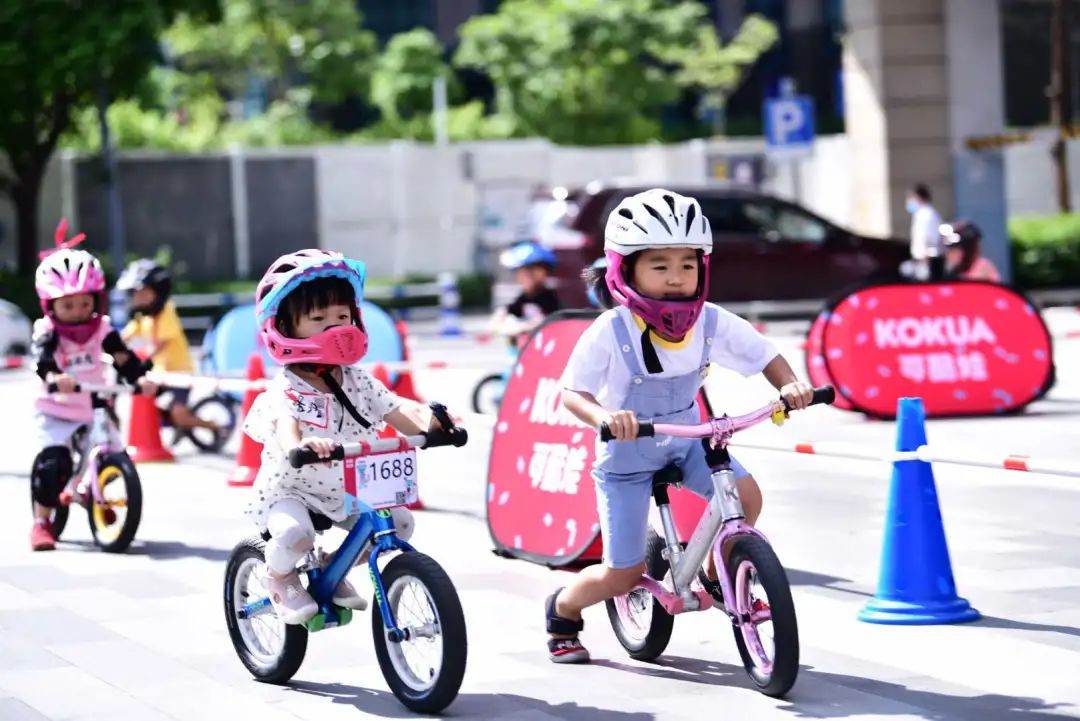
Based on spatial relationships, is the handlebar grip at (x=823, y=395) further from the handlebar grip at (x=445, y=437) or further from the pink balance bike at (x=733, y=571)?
the handlebar grip at (x=445, y=437)

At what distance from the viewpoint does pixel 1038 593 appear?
28.2 ft

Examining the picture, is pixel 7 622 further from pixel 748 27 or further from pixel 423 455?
pixel 748 27

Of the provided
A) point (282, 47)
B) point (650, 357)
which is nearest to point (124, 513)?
point (650, 357)

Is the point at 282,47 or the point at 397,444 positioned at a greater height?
the point at 282,47

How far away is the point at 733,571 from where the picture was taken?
6691 mm

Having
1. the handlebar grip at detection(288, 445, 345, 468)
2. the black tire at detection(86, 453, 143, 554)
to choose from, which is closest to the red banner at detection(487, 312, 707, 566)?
the black tire at detection(86, 453, 143, 554)

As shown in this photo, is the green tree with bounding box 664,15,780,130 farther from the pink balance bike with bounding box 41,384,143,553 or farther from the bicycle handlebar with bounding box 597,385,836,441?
the bicycle handlebar with bounding box 597,385,836,441

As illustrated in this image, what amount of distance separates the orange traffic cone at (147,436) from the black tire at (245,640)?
7277mm

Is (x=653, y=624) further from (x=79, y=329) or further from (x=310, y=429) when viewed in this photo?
(x=79, y=329)

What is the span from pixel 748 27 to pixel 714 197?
137 ft

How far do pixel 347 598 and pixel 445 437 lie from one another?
0.67 metres

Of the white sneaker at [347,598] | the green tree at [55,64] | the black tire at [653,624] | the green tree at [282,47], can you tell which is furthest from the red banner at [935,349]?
the green tree at [282,47]

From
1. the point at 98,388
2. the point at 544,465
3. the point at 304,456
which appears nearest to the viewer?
the point at 304,456

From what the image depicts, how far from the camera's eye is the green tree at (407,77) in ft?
208
